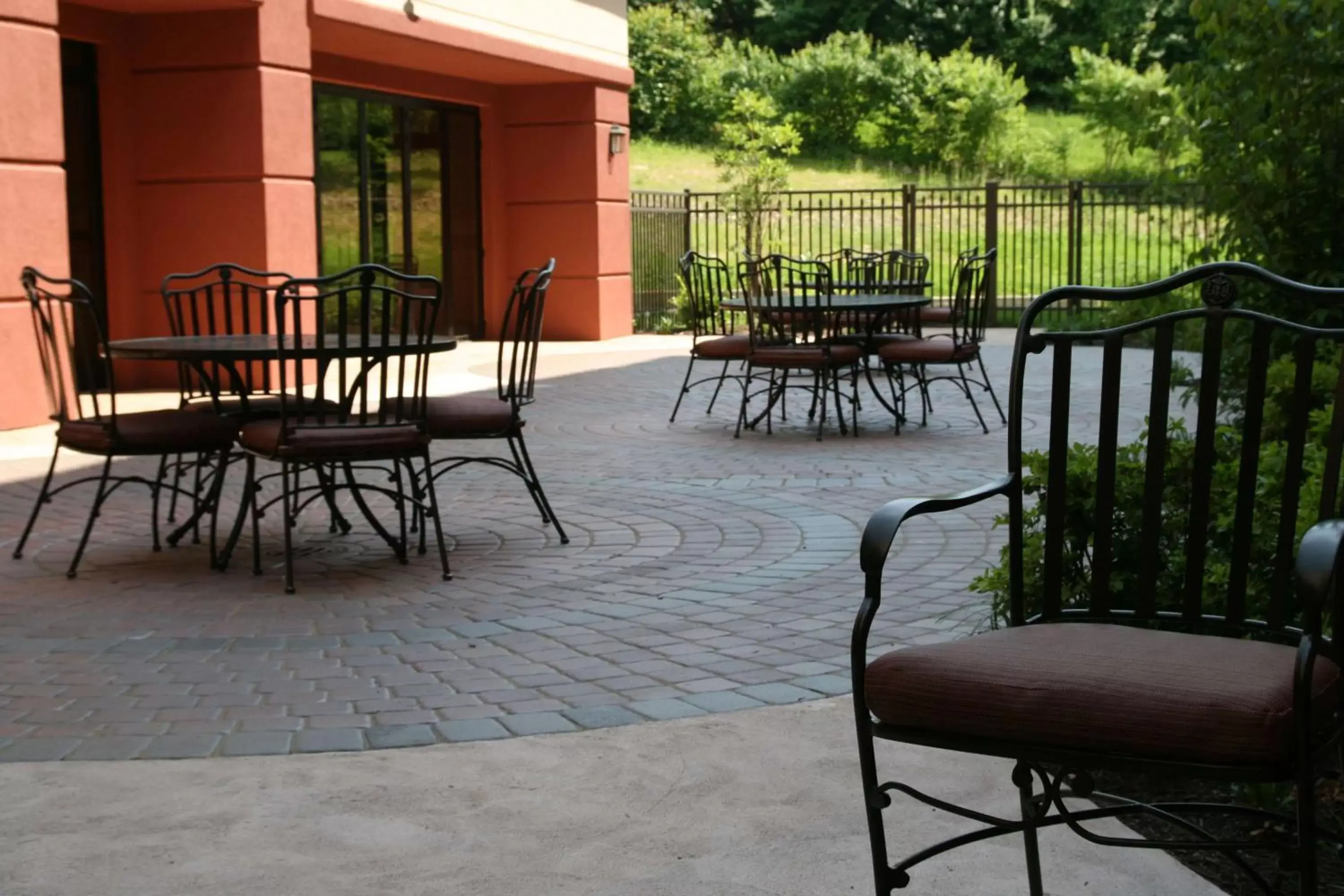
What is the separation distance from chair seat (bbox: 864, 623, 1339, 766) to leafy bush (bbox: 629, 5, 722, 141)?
40876 millimetres

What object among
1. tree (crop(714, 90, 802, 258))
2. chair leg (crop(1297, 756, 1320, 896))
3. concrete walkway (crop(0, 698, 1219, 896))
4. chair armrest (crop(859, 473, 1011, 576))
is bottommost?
concrete walkway (crop(0, 698, 1219, 896))

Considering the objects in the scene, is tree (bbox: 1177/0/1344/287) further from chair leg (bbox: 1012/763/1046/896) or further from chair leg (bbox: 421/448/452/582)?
chair leg (bbox: 1012/763/1046/896)

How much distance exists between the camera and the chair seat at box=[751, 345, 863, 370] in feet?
31.2

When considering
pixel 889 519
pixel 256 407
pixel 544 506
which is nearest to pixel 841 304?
pixel 544 506

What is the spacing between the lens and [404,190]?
17.1 metres

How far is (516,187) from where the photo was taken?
18.3 m

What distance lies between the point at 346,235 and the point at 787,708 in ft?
42.3

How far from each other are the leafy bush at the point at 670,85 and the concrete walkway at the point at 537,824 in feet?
130

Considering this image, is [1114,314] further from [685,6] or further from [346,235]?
[685,6]

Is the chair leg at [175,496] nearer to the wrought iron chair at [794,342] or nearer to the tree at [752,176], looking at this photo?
the wrought iron chair at [794,342]

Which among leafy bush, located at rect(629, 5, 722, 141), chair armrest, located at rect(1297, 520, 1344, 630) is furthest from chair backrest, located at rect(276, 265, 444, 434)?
leafy bush, located at rect(629, 5, 722, 141)

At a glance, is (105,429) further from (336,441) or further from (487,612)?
(487,612)

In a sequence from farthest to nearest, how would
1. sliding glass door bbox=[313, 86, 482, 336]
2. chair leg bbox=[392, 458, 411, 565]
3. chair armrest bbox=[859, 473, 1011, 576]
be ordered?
sliding glass door bbox=[313, 86, 482, 336], chair leg bbox=[392, 458, 411, 565], chair armrest bbox=[859, 473, 1011, 576]

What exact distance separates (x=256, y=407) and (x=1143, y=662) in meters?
4.93
